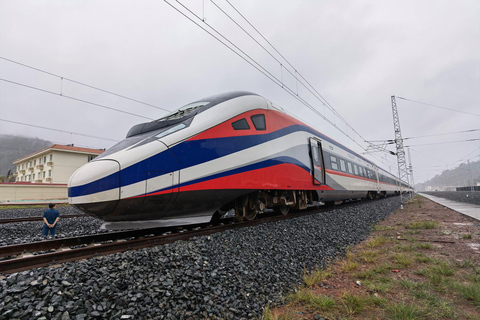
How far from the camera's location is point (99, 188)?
402 cm

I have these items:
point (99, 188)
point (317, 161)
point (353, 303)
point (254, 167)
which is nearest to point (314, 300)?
point (353, 303)

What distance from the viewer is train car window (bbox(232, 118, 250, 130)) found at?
228 inches

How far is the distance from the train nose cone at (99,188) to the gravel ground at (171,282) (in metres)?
1.03

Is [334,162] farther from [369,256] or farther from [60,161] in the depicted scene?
[60,161]

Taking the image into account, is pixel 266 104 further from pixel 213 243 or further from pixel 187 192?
pixel 213 243

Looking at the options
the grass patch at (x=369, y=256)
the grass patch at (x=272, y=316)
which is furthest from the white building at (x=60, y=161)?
the grass patch at (x=272, y=316)

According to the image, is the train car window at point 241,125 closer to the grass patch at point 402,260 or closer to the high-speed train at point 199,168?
the high-speed train at point 199,168

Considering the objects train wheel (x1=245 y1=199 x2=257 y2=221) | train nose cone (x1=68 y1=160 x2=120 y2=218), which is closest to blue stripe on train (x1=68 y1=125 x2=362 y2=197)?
train nose cone (x1=68 y1=160 x2=120 y2=218)

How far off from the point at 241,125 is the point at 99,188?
317cm

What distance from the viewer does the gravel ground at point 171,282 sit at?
2400 millimetres

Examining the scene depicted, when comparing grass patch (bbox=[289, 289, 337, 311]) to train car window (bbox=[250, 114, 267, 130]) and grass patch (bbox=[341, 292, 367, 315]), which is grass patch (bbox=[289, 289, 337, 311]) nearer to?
grass patch (bbox=[341, 292, 367, 315])

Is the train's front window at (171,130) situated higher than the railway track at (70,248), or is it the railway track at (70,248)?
the train's front window at (171,130)

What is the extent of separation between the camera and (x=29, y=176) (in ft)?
159

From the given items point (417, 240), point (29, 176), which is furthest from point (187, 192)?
point (29, 176)
